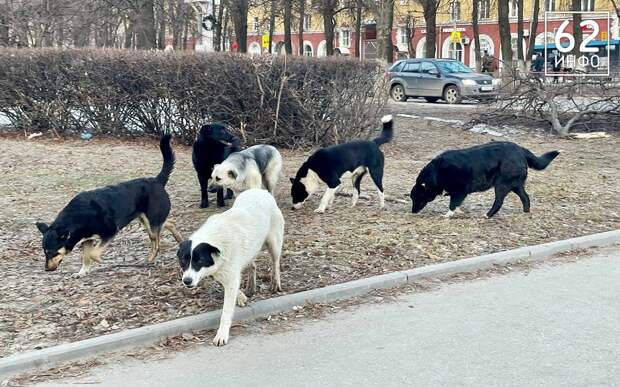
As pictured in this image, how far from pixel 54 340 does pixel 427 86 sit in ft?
85.9

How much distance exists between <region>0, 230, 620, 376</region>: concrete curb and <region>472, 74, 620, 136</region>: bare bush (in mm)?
10181

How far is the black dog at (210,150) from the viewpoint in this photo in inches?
381

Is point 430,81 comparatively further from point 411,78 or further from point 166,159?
point 166,159

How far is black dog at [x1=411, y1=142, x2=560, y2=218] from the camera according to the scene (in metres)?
9.24

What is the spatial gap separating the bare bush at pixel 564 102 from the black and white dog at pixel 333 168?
30.7 feet

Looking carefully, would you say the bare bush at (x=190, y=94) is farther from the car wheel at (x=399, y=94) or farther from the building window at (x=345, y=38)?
the building window at (x=345, y=38)

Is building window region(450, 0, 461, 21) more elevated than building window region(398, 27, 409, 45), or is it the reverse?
building window region(450, 0, 461, 21)

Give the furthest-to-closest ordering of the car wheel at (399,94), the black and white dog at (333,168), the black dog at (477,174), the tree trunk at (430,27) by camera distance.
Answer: the tree trunk at (430,27)
the car wheel at (399,94)
the black and white dog at (333,168)
the black dog at (477,174)

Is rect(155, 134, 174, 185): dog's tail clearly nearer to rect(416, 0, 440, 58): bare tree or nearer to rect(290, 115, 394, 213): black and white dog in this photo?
rect(290, 115, 394, 213): black and white dog

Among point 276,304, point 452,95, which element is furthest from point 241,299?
point 452,95

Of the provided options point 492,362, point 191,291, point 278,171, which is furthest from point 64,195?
point 492,362

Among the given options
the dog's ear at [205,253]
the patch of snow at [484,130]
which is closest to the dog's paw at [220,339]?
the dog's ear at [205,253]

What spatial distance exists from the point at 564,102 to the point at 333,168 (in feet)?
36.3

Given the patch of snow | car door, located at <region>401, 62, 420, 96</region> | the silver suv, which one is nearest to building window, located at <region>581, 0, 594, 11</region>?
the silver suv
